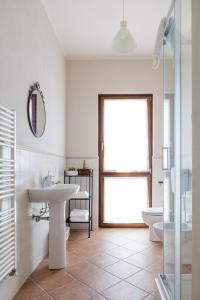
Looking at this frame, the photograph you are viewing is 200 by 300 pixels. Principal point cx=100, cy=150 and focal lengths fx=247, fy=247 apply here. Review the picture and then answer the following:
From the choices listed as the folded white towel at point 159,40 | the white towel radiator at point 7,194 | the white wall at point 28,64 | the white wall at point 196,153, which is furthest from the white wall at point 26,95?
the white wall at point 196,153

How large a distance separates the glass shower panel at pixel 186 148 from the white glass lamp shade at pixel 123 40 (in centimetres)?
96

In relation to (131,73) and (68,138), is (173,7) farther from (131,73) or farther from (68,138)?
(68,138)

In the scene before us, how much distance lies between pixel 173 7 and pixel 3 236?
1861 mm

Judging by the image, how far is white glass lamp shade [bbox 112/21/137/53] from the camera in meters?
2.35

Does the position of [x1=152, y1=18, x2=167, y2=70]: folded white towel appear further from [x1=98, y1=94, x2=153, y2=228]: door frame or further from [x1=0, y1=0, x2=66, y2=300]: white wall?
[x1=98, y1=94, x2=153, y2=228]: door frame

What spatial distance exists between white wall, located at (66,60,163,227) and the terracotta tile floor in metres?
1.40

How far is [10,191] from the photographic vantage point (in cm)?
174

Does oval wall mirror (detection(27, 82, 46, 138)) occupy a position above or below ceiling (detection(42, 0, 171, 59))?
below

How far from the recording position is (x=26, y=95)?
218 cm

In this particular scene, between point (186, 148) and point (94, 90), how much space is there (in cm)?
271

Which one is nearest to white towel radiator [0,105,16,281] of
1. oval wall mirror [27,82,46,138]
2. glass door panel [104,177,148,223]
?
oval wall mirror [27,82,46,138]

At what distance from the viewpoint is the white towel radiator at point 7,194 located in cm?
160

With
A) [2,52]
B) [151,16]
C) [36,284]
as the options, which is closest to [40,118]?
[2,52]

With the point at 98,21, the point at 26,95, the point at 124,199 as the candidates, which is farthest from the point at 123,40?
the point at 124,199
